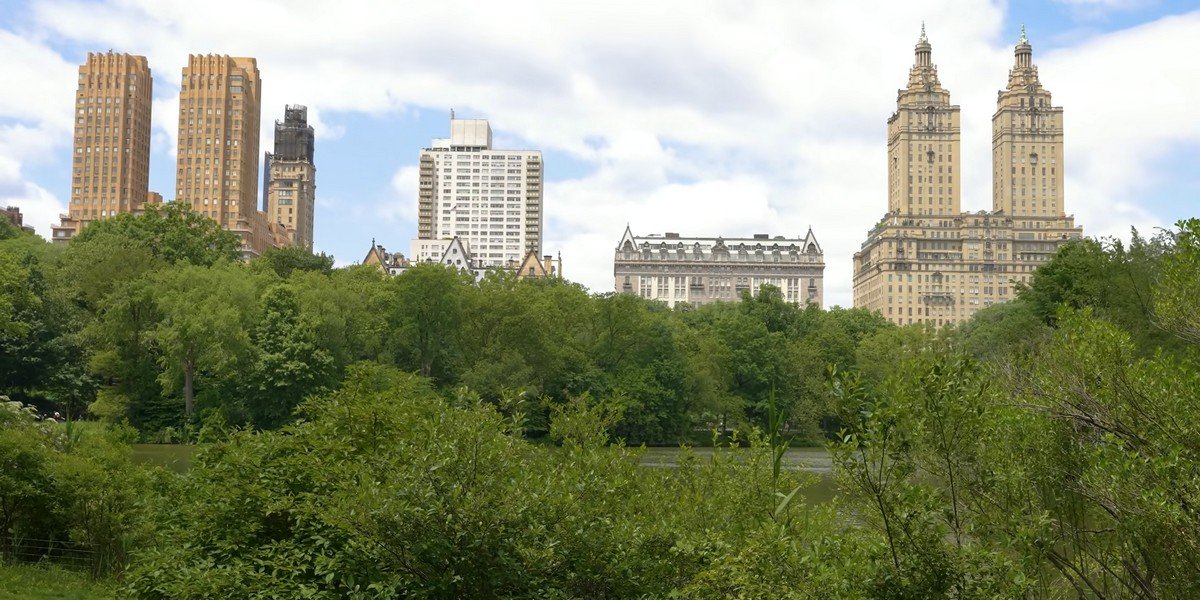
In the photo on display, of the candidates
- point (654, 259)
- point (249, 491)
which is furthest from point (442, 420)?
point (654, 259)

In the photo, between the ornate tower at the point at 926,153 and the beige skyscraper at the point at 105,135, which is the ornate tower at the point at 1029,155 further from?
the beige skyscraper at the point at 105,135

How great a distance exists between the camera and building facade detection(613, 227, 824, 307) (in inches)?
6944

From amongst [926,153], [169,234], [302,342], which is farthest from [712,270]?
[302,342]

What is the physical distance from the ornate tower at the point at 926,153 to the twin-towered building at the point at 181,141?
90844mm

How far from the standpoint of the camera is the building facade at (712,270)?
176 metres

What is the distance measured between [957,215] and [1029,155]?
44.0ft

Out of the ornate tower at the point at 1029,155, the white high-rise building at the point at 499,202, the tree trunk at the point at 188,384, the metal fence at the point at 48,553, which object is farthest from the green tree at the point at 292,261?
the white high-rise building at the point at 499,202

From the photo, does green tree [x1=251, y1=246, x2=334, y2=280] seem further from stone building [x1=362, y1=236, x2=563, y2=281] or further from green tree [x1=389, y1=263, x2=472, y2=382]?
stone building [x1=362, y1=236, x2=563, y2=281]

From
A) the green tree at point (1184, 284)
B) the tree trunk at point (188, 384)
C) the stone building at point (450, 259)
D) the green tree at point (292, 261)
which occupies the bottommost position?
the tree trunk at point (188, 384)

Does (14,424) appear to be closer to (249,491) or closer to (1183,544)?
(249,491)

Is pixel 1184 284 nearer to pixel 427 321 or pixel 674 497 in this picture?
pixel 674 497

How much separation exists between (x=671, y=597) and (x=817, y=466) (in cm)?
3695

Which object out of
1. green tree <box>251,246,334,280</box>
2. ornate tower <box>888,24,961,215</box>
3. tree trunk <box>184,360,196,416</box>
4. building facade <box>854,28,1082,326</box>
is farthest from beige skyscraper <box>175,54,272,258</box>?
tree trunk <box>184,360,196,416</box>

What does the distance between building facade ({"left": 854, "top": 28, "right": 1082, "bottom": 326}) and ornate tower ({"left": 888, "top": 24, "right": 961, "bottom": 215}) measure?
14cm
